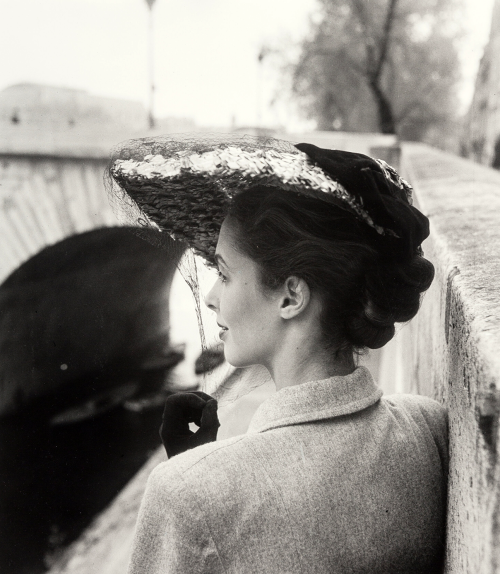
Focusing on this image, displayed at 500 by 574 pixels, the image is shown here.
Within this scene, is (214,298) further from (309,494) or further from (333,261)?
(309,494)

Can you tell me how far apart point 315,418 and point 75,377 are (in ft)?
7.19

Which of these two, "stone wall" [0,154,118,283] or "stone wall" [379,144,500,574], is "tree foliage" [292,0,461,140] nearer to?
"stone wall" [0,154,118,283]

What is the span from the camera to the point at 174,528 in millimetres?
714

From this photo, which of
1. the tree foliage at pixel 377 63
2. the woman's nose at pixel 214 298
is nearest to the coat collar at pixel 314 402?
the woman's nose at pixel 214 298

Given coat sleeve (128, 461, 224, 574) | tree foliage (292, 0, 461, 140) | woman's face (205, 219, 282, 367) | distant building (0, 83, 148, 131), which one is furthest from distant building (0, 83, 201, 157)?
tree foliage (292, 0, 461, 140)

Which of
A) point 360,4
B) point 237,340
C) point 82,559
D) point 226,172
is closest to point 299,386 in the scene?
point 237,340

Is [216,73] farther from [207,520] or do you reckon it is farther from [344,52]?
[344,52]

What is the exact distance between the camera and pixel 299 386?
2.87 feet

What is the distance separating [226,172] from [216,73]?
5.56 meters

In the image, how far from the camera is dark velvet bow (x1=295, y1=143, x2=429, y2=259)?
87 centimetres

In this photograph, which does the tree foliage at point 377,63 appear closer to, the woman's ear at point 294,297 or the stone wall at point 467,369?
the stone wall at point 467,369

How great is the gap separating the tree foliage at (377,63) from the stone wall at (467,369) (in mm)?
A: 14897

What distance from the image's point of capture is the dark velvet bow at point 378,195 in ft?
2.85

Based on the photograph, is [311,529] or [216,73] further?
[216,73]
